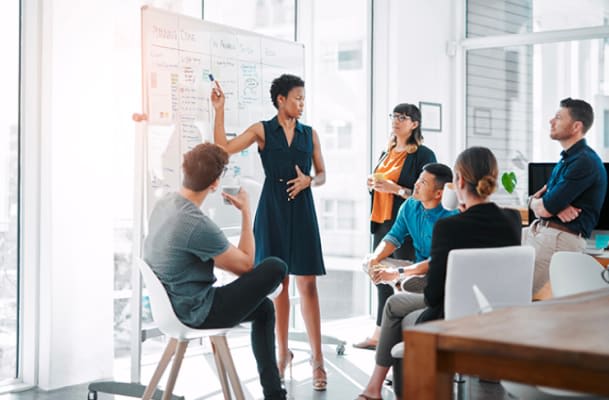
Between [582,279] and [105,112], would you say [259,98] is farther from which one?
[582,279]

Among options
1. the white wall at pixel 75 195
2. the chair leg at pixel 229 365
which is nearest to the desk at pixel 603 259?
the chair leg at pixel 229 365

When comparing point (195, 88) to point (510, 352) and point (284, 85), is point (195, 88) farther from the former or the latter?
point (510, 352)

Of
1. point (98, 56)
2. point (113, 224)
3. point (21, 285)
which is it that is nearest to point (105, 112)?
point (98, 56)

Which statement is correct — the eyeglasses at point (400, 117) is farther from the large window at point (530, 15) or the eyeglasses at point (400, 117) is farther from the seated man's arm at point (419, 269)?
the large window at point (530, 15)

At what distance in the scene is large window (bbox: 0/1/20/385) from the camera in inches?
172

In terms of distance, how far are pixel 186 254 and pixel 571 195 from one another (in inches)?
80.6

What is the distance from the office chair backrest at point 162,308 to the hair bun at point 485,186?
127cm

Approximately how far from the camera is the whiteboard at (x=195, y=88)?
162 inches

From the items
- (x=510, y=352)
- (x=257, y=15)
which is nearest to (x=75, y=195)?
(x=257, y=15)

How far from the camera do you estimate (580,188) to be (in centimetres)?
420

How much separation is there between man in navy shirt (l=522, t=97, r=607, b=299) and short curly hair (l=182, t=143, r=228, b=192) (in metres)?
1.82

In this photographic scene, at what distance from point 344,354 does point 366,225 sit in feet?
5.60

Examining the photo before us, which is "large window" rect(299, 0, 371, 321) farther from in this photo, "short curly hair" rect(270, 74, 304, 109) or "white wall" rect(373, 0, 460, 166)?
"short curly hair" rect(270, 74, 304, 109)

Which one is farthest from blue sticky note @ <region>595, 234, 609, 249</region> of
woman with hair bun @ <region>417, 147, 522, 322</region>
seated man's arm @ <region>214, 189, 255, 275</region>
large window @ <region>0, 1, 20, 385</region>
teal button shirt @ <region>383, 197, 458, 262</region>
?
large window @ <region>0, 1, 20, 385</region>
